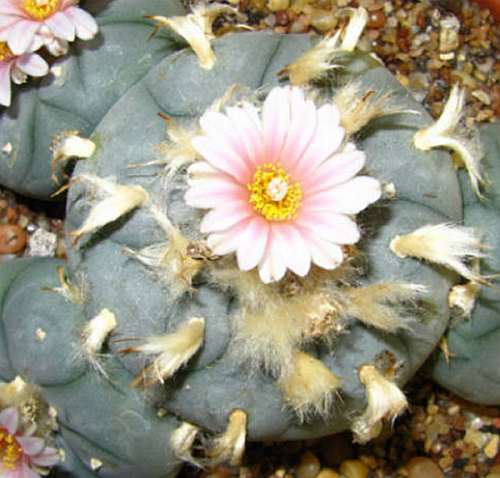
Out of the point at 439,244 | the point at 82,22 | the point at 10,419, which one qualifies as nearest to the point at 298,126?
the point at 439,244

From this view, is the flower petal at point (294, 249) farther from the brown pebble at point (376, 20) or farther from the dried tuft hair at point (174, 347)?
the brown pebble at point (376, 20)

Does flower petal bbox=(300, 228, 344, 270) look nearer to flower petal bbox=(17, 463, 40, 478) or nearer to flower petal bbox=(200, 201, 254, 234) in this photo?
flower petal bbox=(200, 201, 254, 234)

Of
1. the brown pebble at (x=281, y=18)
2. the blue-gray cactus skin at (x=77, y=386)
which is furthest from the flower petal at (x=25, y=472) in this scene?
the brown pebble at (x=281, y=18)

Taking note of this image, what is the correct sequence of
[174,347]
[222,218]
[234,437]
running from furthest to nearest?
1. [234,437]
2. [174,347]
3. [222,218]

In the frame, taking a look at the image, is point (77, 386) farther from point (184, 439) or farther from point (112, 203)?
point (112, 203)

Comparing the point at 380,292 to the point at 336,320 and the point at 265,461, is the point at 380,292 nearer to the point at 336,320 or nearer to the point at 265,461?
the point at 336,320

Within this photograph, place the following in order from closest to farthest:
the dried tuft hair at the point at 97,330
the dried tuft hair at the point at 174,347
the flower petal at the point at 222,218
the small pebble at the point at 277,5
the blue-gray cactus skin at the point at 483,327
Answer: the flower petal at the point at 222,218 → the dried tuft hair at the point at 174,347 → the dried tuft hair at the point at 97,330 → the blue-gray cactus skin at the point at 483,327 → the small pebble at the point at 277,5

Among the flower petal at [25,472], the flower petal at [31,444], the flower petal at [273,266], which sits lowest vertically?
the flower petal at [25,472]
